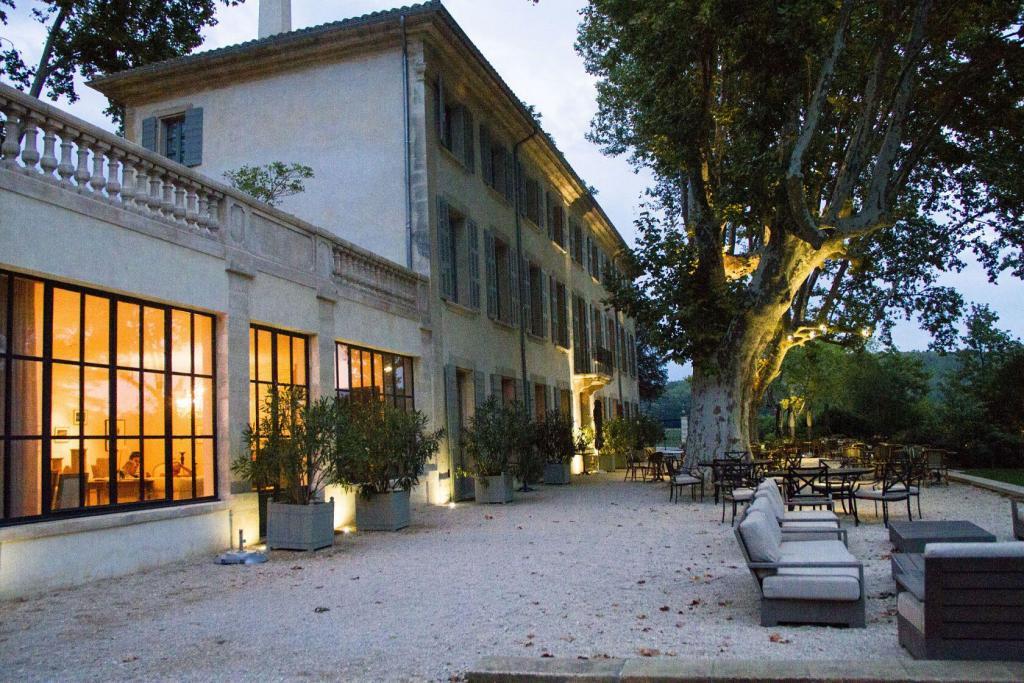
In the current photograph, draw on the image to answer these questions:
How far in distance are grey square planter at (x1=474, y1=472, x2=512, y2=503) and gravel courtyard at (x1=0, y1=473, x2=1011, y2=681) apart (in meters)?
4.53

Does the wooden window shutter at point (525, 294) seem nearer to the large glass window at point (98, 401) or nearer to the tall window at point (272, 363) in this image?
the tall window at point (272, 363)

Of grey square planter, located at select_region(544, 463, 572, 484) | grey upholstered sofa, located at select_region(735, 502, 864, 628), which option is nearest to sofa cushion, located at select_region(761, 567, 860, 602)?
grey upholstered sofa, located at select_region(735, 502, 864, 628)

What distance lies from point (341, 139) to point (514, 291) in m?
6.33

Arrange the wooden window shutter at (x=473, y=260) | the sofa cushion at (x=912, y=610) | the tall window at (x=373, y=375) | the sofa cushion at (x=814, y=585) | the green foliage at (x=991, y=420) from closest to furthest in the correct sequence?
the sofa cushion at (x=912, y=610)
the sofa cushion at (x=814, y=585)
the tall window at (x=373, y=375)
the wooden window shutter at (x=473, y=260)
the green foliage at (x=991, y=420)

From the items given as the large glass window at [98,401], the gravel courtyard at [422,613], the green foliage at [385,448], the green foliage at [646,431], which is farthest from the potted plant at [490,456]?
the green foliage at [646,431]

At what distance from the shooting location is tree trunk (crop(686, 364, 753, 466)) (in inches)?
640

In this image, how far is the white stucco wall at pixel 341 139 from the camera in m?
15.5

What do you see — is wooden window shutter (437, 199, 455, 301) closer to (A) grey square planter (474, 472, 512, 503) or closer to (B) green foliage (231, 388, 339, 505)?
(A) grey square planter (474, 472, 512, 503)

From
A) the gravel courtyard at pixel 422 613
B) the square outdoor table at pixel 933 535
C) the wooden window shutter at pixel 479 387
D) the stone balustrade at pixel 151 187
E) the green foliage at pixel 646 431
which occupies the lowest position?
the gravel courtyard at pixel 422 613

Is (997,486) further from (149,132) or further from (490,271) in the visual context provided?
(149,132)

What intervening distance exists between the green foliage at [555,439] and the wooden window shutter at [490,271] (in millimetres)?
2664

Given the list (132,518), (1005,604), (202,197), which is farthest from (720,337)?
(1005,604)

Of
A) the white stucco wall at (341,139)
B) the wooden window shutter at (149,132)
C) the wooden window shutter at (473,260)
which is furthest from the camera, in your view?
the wooden window shutter at (473,260)

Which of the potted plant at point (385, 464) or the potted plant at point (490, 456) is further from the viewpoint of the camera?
the potted plant at point (490, 456)
